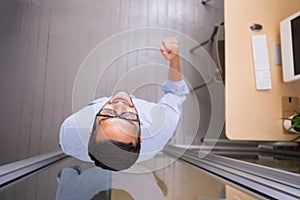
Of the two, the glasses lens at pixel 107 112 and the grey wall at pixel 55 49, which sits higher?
the grey wall at pixel 55 49

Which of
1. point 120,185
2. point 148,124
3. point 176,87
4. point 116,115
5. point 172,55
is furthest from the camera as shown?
point 172,55

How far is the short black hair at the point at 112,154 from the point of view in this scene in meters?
1.35

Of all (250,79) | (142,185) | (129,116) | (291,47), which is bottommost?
(142,185)

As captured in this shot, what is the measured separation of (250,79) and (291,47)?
0.77 ft

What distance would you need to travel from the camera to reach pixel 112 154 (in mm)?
1363

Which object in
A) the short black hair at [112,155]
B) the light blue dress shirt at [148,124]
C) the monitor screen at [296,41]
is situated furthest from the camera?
the light blue dress shirt at [148,124]

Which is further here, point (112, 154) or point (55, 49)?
point (55, 49)

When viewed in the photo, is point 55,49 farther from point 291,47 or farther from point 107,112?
point 291,47

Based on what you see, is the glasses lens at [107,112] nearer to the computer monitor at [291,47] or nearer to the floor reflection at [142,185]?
the floor reflection at [142,185]

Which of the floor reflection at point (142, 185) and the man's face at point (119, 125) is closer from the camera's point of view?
the floor reflection at point (142, 185)

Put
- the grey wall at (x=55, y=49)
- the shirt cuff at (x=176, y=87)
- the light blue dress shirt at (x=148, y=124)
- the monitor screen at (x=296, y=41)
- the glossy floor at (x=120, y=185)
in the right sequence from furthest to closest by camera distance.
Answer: the grey wall at (x=55, y=49)
the shirt cuff at (x=176, y=87)
the light blue dress shirt at (x=148, y=124)
the monitor screen at (x=296, y=41)
the glossy floor at (x=120, y=185)

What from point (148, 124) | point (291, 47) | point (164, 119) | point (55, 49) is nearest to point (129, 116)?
point (148, 124)

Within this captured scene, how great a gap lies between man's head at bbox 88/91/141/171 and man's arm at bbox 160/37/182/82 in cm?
71

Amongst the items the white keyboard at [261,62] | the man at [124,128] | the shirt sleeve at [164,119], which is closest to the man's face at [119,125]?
the man at [124,128]
